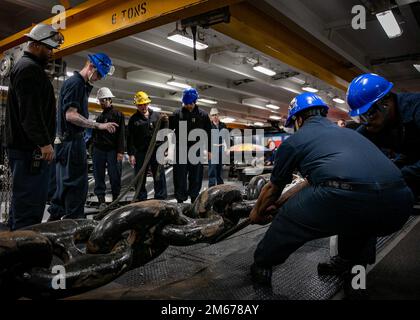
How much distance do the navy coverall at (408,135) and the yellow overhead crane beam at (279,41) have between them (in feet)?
8.93

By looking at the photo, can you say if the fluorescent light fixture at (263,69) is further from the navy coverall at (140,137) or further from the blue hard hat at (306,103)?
the blue hard hat at (306,103)

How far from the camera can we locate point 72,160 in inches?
104

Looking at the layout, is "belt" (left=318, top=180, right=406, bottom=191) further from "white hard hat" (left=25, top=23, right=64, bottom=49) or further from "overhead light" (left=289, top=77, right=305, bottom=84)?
"overhead light" (left=289, top=77, right=305, bottom=84)

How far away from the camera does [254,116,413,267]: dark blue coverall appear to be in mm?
1517

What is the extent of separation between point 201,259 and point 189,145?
80.2 inches

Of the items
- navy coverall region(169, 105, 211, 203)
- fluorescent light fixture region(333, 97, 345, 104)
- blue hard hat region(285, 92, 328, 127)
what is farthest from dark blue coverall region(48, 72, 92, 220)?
fluorescent light fixture region(333, 97, 345, 104)

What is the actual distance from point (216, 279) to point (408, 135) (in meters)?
1.41

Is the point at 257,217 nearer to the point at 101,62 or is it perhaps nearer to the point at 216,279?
the point at 216,279

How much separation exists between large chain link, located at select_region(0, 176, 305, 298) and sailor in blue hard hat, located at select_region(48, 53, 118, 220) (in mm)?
1432

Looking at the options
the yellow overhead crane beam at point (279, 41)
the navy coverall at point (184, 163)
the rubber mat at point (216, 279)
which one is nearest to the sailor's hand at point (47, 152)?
the rubber mat at point (216, 279)

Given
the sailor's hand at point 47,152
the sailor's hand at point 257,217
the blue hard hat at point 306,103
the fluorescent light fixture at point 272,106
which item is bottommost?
the sailor's hand at point 257,217

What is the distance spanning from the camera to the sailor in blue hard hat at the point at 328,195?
59.7 inches
